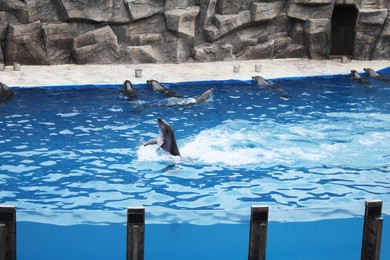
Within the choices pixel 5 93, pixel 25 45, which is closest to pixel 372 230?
pixel 5 93

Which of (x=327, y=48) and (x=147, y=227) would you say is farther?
(x=327, y=48)

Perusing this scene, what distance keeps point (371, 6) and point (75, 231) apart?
48.2 ft

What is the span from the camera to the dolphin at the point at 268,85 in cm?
1493

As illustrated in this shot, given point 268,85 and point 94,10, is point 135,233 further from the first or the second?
point 94,10

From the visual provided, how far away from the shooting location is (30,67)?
16.8 m

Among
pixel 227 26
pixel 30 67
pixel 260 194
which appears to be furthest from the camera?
pixel 227 26

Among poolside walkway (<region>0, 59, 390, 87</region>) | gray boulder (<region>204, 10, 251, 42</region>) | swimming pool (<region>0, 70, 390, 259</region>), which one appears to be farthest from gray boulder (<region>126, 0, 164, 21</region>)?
swimming pool (<region>0, 70, 390, 259</region>)

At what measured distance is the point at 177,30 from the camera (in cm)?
1805

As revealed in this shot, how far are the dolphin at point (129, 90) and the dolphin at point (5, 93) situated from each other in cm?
241

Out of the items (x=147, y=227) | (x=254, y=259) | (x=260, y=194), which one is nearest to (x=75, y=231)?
(x=147, y=227)

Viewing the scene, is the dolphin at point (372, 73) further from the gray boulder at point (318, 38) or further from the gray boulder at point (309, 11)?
the gray boulder at point (309, 11)

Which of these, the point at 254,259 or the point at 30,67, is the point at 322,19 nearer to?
the point at 30,67

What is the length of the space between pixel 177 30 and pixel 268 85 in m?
3.69

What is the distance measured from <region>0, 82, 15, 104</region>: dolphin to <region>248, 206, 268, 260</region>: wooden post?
27.7 feet
